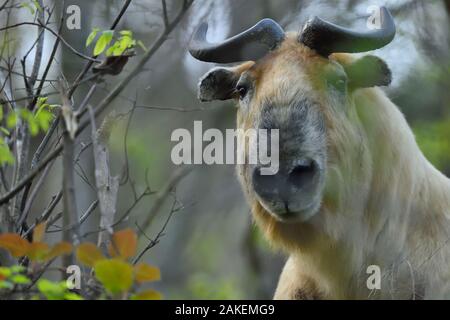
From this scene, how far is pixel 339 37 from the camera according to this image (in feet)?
22.5

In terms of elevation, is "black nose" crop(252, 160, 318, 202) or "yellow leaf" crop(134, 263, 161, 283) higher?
"black nose" crop(252, 160, 318, 202)

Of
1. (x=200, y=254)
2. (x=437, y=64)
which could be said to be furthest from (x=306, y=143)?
(x=200, y=254)

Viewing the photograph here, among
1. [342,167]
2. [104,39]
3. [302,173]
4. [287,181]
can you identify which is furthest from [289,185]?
[104,39]

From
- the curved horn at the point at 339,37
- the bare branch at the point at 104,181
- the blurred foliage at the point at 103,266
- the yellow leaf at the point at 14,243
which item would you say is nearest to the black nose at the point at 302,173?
the curved horn at the point at 339,37

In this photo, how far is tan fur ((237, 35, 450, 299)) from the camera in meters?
6.71

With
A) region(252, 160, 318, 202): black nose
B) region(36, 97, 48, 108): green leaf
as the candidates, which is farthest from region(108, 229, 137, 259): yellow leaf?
region(252, 160, 318, 202): black nose

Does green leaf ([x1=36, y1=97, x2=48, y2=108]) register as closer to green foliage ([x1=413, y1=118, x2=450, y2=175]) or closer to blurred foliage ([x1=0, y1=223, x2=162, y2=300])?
blurred foliage ([x1=0, y1=223, x2=162, y2=300])

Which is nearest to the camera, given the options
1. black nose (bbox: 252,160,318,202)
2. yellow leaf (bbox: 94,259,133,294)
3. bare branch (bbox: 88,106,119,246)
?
yellow leaf (bbox: 94,259,133,294)

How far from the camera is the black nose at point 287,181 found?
20.4ft

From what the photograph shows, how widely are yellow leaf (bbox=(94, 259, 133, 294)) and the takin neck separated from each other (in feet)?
9.94

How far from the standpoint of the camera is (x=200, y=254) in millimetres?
27328

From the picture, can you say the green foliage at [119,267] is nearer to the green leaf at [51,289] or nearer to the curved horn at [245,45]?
the green leaf at [51,289]
